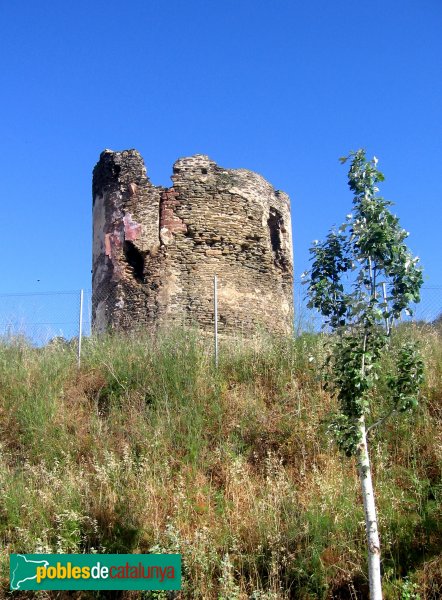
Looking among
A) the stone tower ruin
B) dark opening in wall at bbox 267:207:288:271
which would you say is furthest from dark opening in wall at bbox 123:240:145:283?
dark opening in wall at bbox 267:207:288:271

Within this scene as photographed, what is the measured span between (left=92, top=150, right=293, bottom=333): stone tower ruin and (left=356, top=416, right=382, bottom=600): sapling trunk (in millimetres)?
6443

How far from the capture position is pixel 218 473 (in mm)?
6465

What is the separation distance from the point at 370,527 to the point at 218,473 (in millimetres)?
2029

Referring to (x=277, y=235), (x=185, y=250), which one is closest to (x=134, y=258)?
(x=185, y=250)

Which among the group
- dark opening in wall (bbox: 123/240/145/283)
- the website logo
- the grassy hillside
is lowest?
the website logo

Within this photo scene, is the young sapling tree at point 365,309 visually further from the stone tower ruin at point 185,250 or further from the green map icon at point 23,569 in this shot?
the stone tower ruin at point 185,250

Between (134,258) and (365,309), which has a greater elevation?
(134,258)

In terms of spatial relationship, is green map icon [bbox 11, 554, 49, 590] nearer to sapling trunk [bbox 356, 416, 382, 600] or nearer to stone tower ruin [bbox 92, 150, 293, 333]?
sapling trunk [bbox 356, 416, 382, 600]

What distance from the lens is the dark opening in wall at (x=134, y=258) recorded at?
39.0 feet

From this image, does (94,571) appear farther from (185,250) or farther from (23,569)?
(185,250)

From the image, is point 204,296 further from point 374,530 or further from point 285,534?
point 374,530

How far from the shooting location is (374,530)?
186 inches

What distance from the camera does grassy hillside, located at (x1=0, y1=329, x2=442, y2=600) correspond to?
5246mm

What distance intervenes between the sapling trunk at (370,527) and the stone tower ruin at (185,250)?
6443 millimetres
